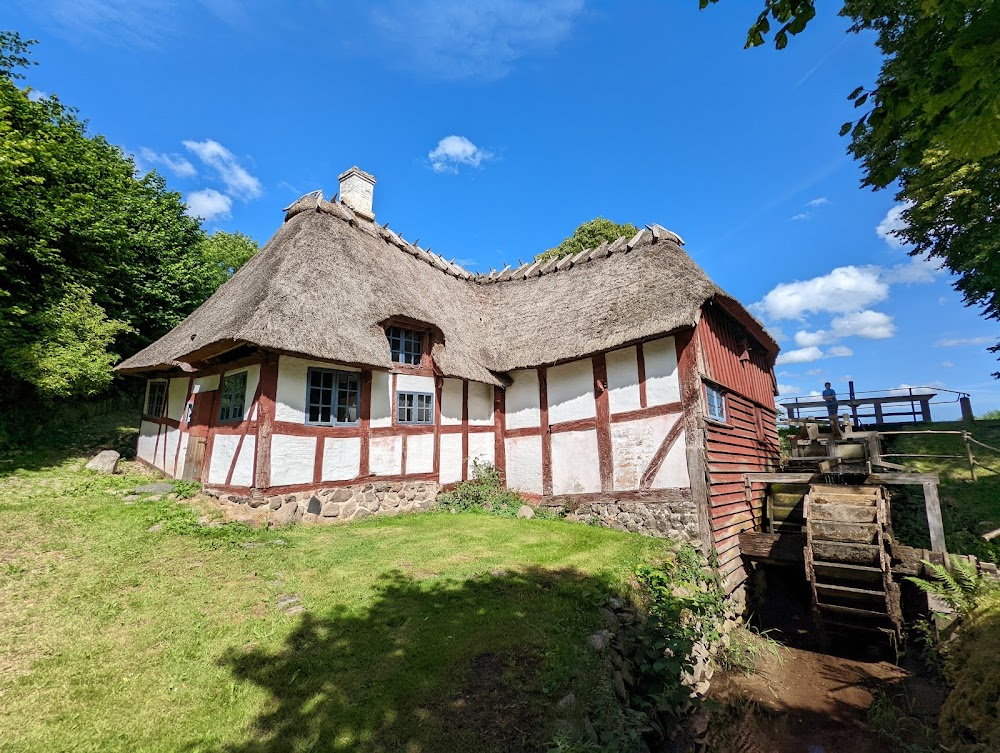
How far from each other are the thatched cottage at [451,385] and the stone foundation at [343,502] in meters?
0.05

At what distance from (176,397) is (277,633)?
34.2 ft

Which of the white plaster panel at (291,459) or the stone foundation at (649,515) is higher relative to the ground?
the white plaster panel at (291,459)

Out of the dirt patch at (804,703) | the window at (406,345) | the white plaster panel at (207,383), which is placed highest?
the window at (406,345)

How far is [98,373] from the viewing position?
11.9 m

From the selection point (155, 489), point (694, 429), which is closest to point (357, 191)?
point (155, 489)

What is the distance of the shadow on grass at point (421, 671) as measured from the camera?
10.9 ft

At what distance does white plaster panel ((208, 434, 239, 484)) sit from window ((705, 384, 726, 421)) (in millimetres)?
10171

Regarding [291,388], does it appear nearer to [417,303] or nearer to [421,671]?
[417,303]

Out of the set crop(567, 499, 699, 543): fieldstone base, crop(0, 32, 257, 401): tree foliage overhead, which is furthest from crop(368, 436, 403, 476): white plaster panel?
crop(0, 32, 257, 401): tree foliage overhead

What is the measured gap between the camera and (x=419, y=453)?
1107 centimetres

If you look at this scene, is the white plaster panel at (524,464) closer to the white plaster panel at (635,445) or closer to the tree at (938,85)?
the white plaster panel at (635,445)

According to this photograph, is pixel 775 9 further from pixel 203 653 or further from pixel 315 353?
pixel 315 353

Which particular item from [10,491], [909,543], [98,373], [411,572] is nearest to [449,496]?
[411,572]

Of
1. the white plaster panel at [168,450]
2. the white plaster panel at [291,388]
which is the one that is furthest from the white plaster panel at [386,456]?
the white plaster panel at [168,450]
